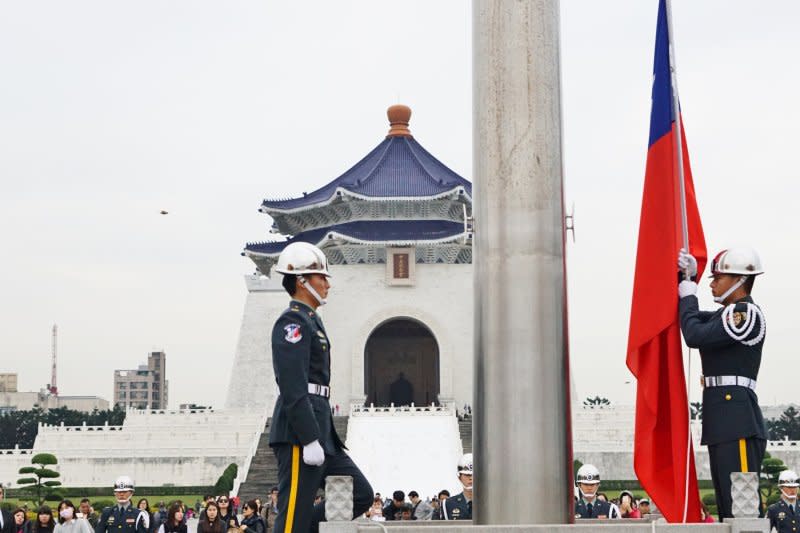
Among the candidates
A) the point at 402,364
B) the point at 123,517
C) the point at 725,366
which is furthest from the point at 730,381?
the point at 402,364

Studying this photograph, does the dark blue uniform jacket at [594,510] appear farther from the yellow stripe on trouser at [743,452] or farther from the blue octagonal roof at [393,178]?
the blue octagonal roof at [393,178]

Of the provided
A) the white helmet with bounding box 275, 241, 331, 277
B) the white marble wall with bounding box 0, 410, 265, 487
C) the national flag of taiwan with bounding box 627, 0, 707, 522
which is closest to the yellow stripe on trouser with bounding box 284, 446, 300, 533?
the white helmet with bounding box 275, 241, 331, 277

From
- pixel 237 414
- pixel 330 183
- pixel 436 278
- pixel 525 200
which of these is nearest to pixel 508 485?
pixel 525 200

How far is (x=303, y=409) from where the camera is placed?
573 centimetres

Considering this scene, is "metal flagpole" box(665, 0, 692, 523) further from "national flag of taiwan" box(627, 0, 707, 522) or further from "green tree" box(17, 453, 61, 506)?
"green tree" box(17, 453, 61, 506)

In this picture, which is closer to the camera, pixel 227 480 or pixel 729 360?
pixel 729 360

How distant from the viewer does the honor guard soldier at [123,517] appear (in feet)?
34.2

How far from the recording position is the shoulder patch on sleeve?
5840 mm

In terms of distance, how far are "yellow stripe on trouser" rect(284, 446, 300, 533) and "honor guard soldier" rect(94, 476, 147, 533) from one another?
16.6 ft

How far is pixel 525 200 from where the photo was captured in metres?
5.97

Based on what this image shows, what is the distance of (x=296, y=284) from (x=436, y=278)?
33.8 meters

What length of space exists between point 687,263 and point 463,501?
3509 millimetres

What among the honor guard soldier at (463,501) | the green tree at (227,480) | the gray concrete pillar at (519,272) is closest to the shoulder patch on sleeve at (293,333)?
the gray concrete pillar at (519,272)

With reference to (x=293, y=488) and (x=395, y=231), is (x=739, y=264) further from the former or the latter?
(x=395, y=231)
